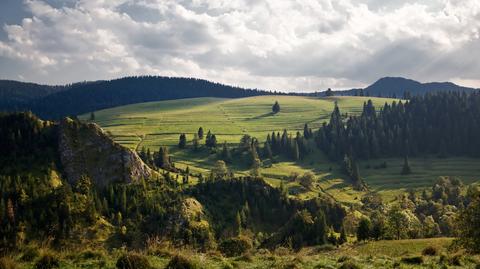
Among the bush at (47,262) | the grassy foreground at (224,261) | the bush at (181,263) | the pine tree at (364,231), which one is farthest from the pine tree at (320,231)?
the bush at (47,262)

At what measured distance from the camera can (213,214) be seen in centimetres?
13912

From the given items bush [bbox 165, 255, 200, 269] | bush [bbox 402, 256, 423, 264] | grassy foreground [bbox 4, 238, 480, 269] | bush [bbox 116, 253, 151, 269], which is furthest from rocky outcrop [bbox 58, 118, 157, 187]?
bush [bbox 402, 256, 423, 264]

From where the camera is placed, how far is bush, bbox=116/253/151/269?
76.1ft

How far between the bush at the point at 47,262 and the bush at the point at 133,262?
343 cm

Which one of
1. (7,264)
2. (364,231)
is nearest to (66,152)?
(364,231)

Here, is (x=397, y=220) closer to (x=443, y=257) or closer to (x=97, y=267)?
(x=443, y=257)

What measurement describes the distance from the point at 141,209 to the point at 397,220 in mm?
72329

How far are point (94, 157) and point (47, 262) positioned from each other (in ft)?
422

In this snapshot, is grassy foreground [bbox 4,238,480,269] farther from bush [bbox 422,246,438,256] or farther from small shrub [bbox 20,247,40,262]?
bush [bbox 422,246,438,256]

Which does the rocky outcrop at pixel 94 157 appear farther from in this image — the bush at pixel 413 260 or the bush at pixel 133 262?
the bush at pixel 413 260

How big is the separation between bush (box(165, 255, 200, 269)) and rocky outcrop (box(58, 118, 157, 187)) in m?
121

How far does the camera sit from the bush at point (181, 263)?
23.7m

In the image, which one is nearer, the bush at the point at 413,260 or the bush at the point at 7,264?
the bush at the point at 7,264

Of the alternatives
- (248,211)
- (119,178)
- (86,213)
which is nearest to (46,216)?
(86,213)
